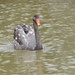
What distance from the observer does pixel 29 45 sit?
1405cm

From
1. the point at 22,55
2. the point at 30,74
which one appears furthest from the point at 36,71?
the point at 22,55

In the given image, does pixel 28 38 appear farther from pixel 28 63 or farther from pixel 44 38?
pixel 28 63

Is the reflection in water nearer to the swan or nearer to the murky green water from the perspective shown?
the murky green water

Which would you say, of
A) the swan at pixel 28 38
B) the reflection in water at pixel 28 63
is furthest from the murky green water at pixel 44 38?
the swan at pixel 28 38

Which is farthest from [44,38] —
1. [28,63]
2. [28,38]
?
[28,63]

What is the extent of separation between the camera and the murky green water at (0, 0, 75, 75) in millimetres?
11938

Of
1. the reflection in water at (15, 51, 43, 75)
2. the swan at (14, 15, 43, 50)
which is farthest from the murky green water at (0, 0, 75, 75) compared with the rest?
the swan at (14, 15, 43, 50)

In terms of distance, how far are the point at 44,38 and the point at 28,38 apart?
0.70 metres

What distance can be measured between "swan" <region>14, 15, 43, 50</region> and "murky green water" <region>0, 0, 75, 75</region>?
225 millimetres

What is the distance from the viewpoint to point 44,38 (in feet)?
48.5

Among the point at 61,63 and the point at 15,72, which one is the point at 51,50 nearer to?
the point at 61,63

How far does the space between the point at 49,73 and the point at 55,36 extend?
12.0 feet

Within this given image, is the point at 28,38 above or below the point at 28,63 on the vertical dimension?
above

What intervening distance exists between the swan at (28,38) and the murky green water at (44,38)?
0.74 feet
